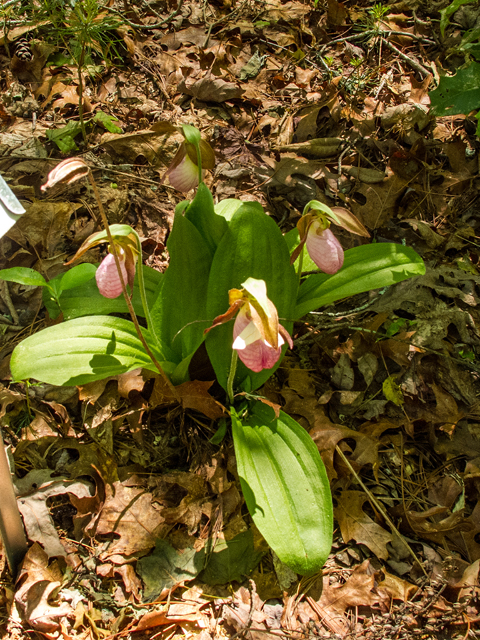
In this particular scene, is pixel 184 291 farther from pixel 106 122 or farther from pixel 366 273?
pixel 106 122

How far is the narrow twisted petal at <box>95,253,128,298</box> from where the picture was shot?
139 centimetres

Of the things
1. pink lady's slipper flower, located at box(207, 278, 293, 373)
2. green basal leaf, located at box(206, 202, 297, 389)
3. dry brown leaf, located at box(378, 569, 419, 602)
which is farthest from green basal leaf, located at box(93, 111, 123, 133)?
dry brown leaf, located at box(378, 569, 419, 602)

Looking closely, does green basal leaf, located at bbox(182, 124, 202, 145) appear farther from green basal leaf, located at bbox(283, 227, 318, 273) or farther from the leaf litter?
A: the leaf litter

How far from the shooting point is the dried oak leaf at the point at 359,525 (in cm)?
166

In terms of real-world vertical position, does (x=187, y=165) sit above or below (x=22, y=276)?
above

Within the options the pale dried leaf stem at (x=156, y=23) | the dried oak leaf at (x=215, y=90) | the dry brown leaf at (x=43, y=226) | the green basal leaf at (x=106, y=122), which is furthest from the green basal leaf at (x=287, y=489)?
the pale dried leaf stem at (x=156, y=23)

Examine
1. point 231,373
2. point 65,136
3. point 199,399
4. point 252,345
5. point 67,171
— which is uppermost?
point 67,171

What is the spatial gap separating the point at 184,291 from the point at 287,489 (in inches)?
33.4

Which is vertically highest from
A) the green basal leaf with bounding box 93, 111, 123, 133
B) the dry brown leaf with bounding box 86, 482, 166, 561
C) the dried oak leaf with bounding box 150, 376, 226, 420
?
the green basal leaf with bounding box 93, 111, 123, 133

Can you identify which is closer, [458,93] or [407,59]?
[458,93]

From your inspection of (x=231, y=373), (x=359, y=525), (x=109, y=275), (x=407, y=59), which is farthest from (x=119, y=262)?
(x=407, y=59)

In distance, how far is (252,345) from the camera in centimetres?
128

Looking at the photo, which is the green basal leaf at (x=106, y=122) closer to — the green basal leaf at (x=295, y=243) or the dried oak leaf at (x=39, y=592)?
the green basal leaf at (x=295, y=243)

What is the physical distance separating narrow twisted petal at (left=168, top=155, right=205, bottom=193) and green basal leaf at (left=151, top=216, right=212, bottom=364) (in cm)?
32
